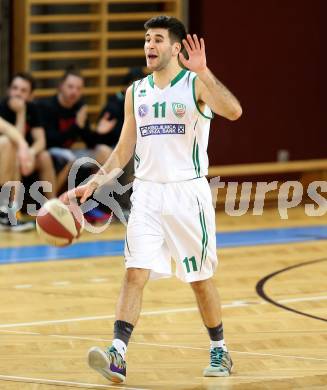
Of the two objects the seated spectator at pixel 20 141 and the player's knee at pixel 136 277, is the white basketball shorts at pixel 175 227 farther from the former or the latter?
the seated spectator at pixel 20 141

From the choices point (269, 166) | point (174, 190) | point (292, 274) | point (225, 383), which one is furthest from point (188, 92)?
point (269, 166)

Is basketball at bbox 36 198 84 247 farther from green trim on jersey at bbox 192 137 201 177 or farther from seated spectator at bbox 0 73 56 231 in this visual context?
seated spectator at bbox 0 73 56 231

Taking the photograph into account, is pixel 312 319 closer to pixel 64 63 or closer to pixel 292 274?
pixel 292 274

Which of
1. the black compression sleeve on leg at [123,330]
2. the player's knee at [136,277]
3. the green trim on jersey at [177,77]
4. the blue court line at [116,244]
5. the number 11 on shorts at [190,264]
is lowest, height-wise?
the blue court line at [116,244]

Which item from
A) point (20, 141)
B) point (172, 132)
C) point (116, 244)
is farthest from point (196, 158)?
point (20, 141)

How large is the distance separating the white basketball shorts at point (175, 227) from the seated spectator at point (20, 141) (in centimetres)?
535

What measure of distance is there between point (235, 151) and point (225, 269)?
4.38 metres

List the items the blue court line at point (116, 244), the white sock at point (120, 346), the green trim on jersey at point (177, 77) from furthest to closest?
the blue court line at point (116, 244)
the green trim on jersey at point (177, 77)
the white sock at point (120, 346)

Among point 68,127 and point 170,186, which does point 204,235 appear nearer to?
point 170,186

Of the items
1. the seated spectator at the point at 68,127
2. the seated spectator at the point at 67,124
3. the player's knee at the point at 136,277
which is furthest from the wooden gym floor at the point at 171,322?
the seated spectator at the point at 67,124

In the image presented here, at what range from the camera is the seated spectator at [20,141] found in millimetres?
11758

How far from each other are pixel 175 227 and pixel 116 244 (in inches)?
197

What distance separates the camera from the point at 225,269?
33.4 feet

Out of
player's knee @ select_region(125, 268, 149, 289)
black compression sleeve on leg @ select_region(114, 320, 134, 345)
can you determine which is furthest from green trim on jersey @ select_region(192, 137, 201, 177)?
black compression sleeve on leg @ select_region(114, 320, 134, 345)
